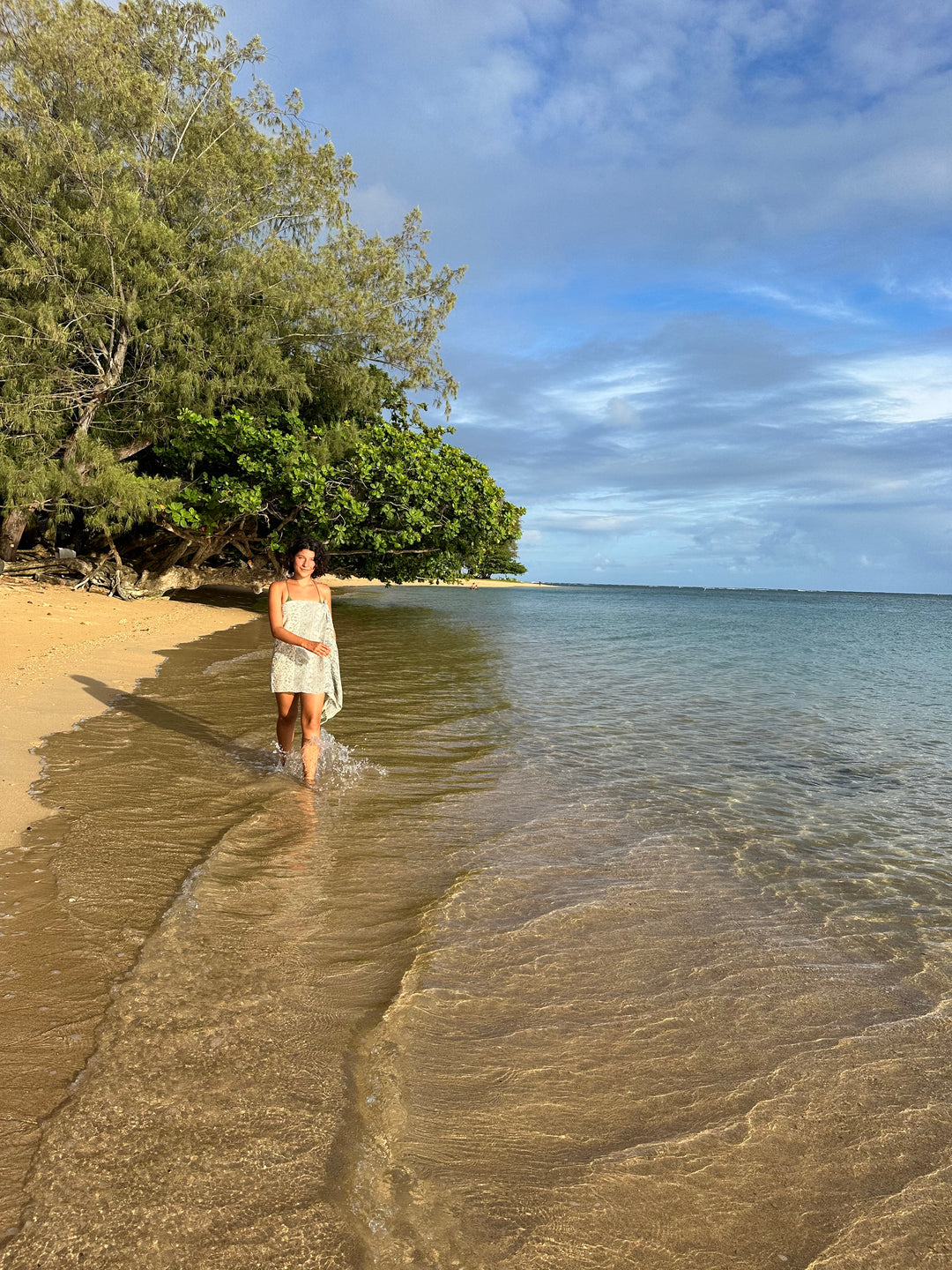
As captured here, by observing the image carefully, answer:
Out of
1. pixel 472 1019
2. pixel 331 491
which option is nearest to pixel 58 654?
pixel 472 1019

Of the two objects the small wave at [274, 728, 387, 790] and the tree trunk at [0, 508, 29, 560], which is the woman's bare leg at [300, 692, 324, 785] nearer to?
the small wave at [274, 728, 387, 790]

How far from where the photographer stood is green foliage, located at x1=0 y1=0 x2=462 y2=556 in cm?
1991

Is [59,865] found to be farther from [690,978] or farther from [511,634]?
[511,634]

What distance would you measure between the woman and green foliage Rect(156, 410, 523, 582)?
17.2 m

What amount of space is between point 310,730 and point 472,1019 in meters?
3.94

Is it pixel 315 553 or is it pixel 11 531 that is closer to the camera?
pixel 315 553

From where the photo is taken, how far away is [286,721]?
23.7 ft

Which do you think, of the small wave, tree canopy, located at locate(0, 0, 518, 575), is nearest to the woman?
the small wave

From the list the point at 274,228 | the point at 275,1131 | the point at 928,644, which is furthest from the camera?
the point at 928,644

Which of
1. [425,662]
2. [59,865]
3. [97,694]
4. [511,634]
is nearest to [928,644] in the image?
[511,634]

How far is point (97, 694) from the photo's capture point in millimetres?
9789

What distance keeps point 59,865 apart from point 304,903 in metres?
Answer: 1.56

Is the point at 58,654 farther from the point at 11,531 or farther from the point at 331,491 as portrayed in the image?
the point at 331,491

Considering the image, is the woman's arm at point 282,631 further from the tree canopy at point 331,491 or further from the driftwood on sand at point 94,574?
the driftwood on sand at point 94,574
